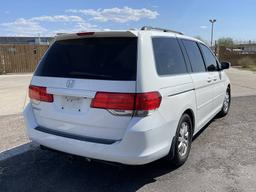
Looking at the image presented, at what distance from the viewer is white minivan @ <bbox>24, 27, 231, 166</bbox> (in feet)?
10.4

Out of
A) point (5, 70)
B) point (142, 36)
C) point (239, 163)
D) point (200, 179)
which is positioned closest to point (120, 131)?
point (142, 36)

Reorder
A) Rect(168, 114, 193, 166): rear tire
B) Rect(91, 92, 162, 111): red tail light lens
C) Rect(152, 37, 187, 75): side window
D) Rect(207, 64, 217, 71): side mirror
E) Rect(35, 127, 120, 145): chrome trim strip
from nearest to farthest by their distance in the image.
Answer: Rect(91, 92, 162, 111): red tail light lens
Rect(35, 127, 120, 145): chrome trim strip
Rect(152, 37, 187, 75): side window
Rect(168, 114, 193, 166): rear tire
Rect(207, 64, 217, 71): side mirror

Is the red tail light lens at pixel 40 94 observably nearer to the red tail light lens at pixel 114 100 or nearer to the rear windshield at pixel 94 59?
the rear windshield at pixel 94 59

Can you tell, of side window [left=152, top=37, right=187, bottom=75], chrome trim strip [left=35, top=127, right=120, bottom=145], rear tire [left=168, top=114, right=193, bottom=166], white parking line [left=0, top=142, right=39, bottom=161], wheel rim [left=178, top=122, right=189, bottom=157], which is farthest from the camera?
white parking line [left=0, top=142, right=39, bottom=161]

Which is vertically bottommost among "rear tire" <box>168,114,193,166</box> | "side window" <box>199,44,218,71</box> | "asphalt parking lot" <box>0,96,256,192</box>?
"asphalt parking lot" <box>0,96,256,192</box>

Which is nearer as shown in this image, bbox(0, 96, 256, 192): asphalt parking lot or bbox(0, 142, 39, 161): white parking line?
bbox(0, 96, 256, 192): asphalt parking lot

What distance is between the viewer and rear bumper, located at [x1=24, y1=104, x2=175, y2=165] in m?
3.14

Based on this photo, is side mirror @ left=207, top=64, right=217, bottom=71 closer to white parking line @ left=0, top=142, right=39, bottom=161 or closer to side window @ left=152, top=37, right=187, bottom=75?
side window @ left=152, top=37, right=187, bottom=75

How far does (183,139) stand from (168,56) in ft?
3.91

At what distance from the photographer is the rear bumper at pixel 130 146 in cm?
314

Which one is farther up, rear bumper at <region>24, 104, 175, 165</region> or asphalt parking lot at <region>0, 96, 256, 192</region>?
rear bumper at <region>24, 104, 175, 165</region>

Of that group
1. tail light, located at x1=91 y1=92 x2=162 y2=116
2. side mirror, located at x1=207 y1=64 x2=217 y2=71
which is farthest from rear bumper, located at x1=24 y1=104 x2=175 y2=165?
side mirror, located at x1=207 y1=64 x2=217 y2=71

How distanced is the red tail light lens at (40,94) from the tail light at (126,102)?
740mm

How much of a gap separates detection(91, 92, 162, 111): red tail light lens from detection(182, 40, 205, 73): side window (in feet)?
5.57
